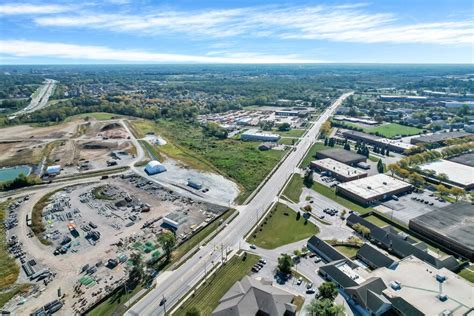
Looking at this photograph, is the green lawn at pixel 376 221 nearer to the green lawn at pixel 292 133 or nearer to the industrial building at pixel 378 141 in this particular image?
the industrial building at pixel 378 141

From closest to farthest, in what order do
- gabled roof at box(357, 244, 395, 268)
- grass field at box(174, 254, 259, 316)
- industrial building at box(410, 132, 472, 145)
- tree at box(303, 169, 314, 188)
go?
1. grass field at box(174, 254, 259, 316)
2. gabled roof at box(357, 244, 395, 268)
3. tree at box(303, 169, 314, 188)
4. industrial building at box(410, 132, 472, 145)

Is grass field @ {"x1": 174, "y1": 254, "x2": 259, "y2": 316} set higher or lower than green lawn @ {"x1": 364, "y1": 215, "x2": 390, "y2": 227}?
lower

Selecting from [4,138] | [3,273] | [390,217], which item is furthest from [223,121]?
[3,273]

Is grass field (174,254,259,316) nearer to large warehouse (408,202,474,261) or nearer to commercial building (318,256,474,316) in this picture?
commercial building (318,256,474,316)

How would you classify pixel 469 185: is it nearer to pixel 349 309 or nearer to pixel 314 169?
pixel 314 169

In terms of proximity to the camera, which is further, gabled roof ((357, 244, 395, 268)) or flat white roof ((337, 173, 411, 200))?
flat white roof ((337, 173, 411, 200))

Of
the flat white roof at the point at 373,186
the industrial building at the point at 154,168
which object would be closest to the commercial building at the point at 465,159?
the flat white roof at the point at 373,186

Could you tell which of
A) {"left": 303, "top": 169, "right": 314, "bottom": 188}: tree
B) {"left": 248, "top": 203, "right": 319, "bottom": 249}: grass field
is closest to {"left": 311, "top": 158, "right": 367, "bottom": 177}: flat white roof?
{"left": 303, "top": 169, "right": 314, "bottom": 188}: tree

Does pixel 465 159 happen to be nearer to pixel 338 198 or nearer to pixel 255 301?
pixel 338 198
